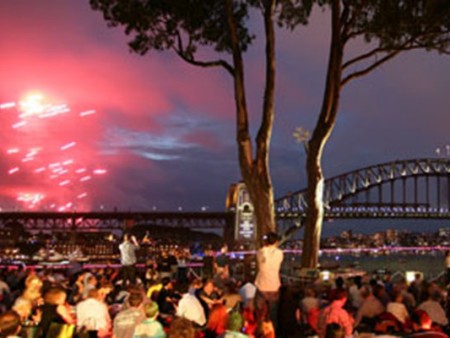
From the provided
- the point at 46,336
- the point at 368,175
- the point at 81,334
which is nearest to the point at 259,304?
the point at 81,334

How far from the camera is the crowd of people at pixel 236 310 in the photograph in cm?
623

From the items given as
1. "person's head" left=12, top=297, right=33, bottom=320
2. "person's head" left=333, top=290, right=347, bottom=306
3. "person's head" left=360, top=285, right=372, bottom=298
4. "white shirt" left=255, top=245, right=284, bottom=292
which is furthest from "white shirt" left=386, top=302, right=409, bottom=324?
"person's head" left=12, top=297, right=33, bottom=320

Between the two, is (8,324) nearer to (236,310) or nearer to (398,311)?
(236,310)

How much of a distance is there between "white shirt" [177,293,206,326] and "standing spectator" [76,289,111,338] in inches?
36.8

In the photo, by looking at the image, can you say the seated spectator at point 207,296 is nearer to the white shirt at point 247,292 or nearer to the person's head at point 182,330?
the white shirt at point 247,292

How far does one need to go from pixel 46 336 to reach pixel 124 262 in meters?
8.76

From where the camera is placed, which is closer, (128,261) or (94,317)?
(94,317)

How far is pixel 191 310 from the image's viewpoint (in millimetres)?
8203

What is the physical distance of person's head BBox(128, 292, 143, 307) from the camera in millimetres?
6859

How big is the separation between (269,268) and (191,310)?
1082 millimetres

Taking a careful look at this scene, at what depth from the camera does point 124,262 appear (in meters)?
15.0

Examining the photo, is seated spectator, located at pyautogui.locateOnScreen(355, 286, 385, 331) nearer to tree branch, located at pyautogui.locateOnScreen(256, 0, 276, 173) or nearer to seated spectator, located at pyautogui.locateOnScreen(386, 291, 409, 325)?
seated spectator, located at pyautogui.locateOnScreen(386, 291, 409, 325)

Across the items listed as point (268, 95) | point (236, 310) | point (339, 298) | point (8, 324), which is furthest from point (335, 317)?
point (268, 95)

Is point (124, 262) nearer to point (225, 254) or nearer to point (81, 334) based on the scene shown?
point (225, 254)
